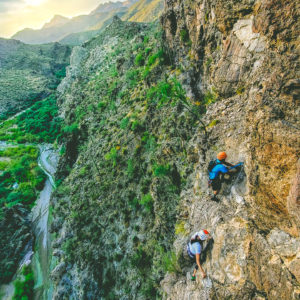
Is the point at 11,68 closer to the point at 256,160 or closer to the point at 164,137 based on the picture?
the point at 164,137

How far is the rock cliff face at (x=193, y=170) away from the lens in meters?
5.00

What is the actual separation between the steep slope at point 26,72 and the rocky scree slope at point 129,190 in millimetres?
80325

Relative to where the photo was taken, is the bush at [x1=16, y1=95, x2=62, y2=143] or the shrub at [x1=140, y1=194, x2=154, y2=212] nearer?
the shrub at [x1=140, y1=194, x2=154, y2=212]

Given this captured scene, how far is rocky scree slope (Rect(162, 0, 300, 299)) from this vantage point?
182 inches

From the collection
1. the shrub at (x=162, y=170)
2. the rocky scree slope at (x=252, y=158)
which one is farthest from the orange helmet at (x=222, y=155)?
the shrub at (x=162, y=170)

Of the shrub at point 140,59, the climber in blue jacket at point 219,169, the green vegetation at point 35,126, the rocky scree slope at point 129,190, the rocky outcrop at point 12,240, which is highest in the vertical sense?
the shrub at point 140,59

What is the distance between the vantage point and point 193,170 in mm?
13055

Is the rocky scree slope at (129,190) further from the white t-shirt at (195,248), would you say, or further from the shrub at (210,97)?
the white t-shirt at (195,248)

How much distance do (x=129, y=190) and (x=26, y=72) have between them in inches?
4723

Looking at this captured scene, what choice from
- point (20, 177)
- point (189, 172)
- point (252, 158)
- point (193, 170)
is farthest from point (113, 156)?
point (20, 177)

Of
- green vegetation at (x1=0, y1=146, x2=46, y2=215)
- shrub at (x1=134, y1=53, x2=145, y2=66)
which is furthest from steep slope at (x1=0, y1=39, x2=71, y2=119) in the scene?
shrub at (x1=134, y1=53, x2=145, y2=66)

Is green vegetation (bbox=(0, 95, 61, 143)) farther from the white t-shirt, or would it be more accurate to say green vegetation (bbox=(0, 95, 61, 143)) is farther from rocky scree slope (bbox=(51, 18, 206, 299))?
the white t-shirt

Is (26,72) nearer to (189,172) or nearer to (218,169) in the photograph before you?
(189,172)

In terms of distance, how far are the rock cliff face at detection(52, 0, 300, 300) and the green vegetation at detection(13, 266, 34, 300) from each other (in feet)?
43.4
